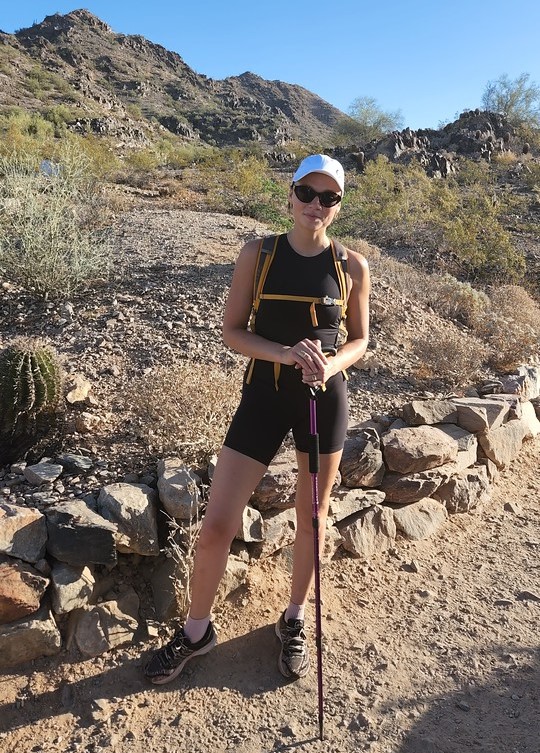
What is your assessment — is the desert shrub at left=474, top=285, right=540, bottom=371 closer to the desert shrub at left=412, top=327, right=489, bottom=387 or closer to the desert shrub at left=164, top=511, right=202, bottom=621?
the desert shrub at left=412, top=327, right=489, bottom=387

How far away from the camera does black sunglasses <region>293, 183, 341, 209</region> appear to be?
84.8 inches

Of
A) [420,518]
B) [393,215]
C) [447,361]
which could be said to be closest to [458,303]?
[447,361]

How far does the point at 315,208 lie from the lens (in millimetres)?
2166

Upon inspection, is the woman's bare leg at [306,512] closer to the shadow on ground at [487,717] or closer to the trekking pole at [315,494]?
the trekking pole at [315,494]

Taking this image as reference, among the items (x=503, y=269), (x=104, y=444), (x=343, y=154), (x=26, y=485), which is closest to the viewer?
(x=26, y=485)

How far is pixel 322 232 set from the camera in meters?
2.26

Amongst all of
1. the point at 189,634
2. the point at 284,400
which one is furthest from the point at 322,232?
the point at 189,634

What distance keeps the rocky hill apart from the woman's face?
2759 cm

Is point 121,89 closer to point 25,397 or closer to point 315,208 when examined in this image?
point 25,397

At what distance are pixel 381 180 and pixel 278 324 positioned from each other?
47.7 ft

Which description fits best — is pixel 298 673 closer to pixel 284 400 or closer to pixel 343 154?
pixel 284 400

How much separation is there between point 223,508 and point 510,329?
517cm

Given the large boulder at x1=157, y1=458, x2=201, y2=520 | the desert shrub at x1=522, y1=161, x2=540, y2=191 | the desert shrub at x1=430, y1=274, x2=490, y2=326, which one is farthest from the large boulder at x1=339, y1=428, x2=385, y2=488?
the desert shrub at x1=522, y1=161, x2=540, y2=191

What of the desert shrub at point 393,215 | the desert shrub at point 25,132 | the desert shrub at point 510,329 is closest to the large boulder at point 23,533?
the desert shrub at point 510,329
